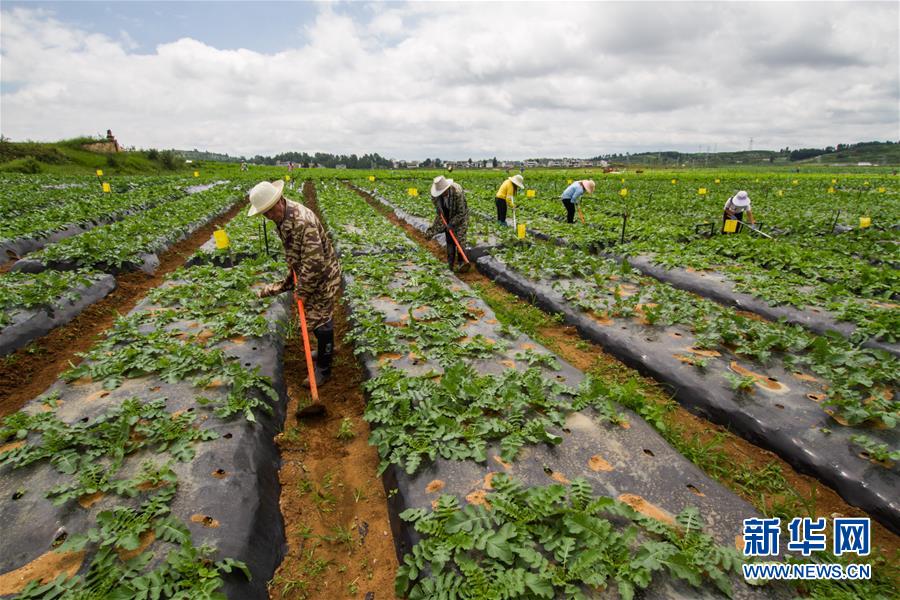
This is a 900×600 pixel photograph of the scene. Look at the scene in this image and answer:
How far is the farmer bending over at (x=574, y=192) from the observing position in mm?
12719

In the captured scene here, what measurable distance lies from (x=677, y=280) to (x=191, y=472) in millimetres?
8253

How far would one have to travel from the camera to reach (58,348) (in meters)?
5.82

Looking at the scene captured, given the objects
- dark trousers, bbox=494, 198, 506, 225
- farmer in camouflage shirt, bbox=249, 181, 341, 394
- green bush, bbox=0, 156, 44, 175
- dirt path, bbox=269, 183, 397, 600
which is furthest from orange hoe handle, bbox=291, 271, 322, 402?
green bush, bbox=0, 156, 44, 175

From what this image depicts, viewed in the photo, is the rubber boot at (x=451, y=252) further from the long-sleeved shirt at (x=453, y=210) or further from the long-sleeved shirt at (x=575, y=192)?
the long-sleeved shirt at (x=575, y=192)

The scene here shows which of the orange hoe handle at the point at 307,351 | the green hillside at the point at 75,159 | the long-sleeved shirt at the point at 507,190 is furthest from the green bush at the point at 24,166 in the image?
the orange hoe handle at the point at 307,351

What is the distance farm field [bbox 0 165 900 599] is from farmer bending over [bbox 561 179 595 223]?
595cm

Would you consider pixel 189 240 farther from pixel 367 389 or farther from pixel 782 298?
pixel 782 298

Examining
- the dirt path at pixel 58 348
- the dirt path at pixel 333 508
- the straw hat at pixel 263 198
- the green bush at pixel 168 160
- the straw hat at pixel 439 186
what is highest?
the green bush at pixel 168 160

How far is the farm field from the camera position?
2412 mm

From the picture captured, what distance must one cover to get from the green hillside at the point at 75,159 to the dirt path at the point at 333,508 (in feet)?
134

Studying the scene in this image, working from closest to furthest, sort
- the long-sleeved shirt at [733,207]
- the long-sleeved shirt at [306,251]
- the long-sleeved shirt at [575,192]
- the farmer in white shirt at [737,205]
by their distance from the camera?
→ the long-sleeved shirt at [306,251] < the farmer in white shirt at [737,205] < the long-sleeved shirt at [733,207] < the long-sleeved shirt at [575,192]

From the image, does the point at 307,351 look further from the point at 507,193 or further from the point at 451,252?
the point at 507,193

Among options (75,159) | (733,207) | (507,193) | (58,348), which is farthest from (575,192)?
(75,159)

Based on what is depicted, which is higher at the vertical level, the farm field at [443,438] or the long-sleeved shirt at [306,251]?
the long-sleeved shirt at [306,251]
